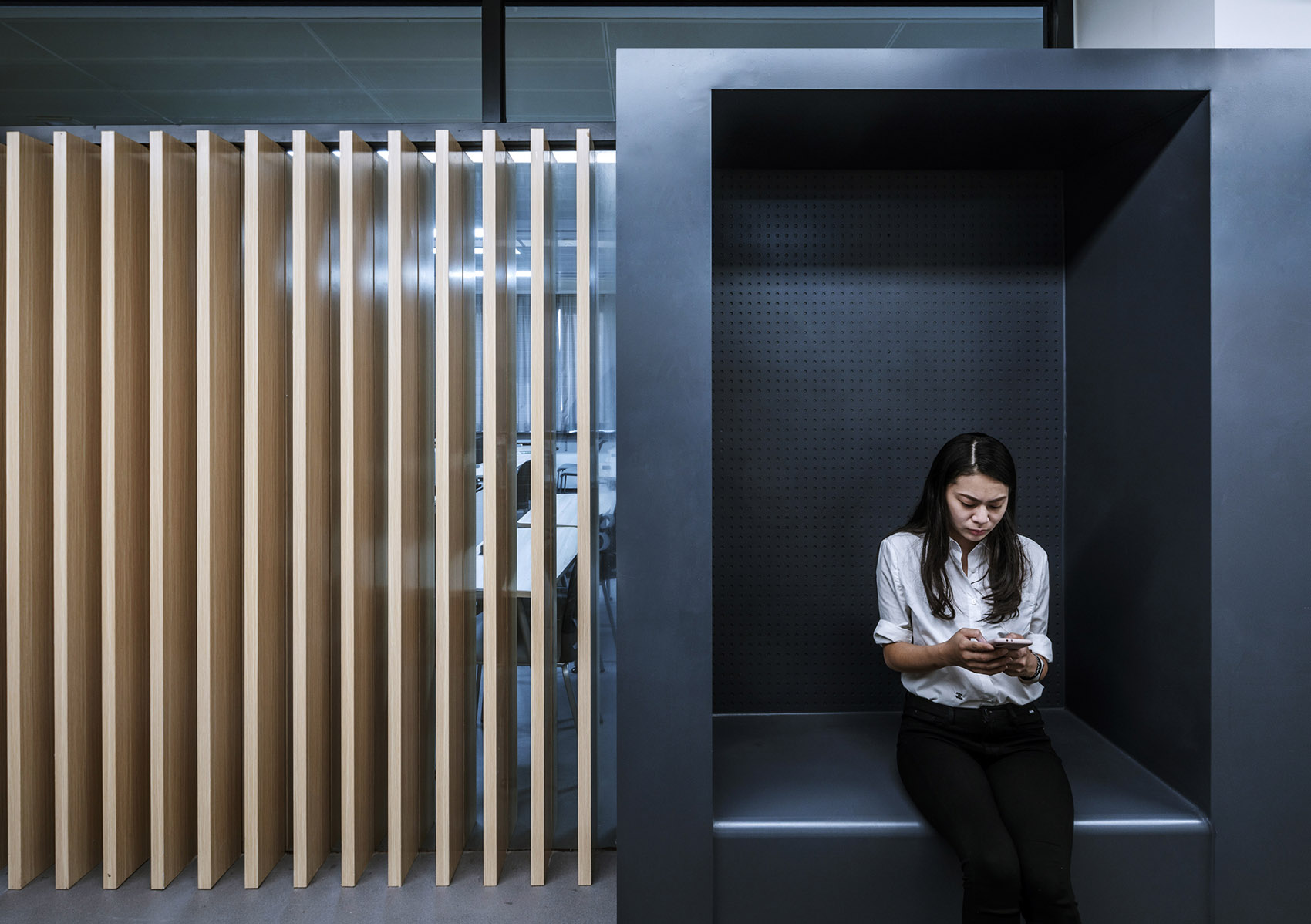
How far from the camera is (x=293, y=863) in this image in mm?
2578

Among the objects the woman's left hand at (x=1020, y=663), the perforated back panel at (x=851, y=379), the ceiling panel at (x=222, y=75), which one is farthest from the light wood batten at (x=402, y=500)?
the woman's left hand at (x=1020, y=663)

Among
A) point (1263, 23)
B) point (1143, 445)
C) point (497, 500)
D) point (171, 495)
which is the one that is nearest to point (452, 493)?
point (497, 500)

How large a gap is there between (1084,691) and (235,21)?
12.2ft

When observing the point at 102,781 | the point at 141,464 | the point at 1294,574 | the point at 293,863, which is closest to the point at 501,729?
the point at 293,863

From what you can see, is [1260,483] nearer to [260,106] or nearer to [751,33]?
[751,33]

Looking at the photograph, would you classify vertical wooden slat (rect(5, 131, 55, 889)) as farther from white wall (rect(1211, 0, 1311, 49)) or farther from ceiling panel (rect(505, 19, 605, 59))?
white wall (rect(1211, 0, 1311, 49))

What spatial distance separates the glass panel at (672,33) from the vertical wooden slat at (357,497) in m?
0.66

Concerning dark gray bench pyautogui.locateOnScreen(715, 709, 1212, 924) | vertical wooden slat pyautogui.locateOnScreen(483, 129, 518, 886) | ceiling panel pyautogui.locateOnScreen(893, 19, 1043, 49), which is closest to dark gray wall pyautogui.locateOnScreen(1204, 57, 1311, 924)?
dark gray bench pyautogui.locateOnScreen(715, 709, 1212, 924)

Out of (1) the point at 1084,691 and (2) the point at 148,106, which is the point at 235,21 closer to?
(2) the point at 148,106

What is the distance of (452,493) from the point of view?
251 centimetres

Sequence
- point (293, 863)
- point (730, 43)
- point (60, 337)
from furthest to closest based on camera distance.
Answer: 1. point (730, 43)
2. point (293, 863)
3. point (60, 337)

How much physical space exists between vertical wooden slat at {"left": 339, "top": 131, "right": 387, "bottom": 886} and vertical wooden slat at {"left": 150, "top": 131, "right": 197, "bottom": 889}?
1.79 ft

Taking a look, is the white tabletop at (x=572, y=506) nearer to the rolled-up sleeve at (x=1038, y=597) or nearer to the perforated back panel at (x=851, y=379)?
the perforated back panel at (x=851, y=379)

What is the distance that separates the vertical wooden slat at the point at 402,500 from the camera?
8.04ft
